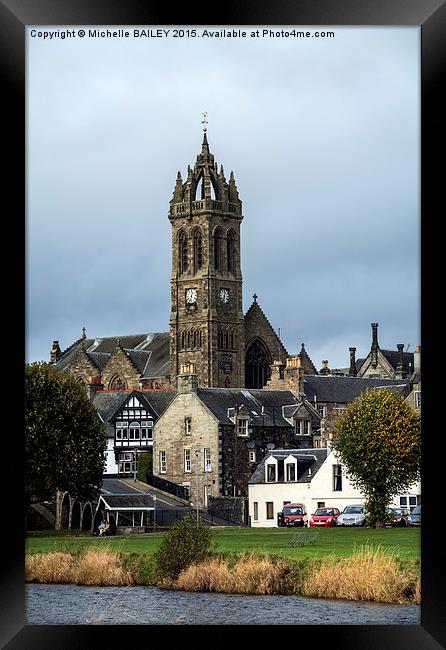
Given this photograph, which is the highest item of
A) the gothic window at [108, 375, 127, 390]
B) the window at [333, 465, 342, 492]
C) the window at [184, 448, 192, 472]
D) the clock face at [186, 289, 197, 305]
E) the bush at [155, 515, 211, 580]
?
the clock face at [186, 289, 197, 305]

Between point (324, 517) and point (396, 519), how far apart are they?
252 centimetres

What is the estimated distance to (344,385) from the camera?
4200 cm

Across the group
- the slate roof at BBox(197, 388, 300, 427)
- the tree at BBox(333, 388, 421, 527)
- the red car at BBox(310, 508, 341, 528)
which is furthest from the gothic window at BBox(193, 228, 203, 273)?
the tree at BBox(333, 388, 421, 527)

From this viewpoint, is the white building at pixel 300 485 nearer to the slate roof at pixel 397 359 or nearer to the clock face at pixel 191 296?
the slate roof at pixel 397 359

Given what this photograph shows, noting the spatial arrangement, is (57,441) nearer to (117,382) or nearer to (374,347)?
(374,347)

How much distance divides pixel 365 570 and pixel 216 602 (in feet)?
5.24

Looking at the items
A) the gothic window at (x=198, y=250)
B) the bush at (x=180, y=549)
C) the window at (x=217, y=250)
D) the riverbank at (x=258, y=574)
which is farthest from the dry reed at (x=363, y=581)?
the gothic window at (x=198, y=250)

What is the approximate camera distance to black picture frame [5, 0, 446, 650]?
8.59 metres

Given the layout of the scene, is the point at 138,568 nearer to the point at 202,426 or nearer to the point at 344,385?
the point at 202,426

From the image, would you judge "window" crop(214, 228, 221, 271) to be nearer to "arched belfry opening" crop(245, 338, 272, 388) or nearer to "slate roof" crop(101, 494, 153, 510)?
"arched belfry opening" crop(245, 338, 272, 388)

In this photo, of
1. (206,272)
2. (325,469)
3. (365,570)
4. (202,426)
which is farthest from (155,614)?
(206,272)

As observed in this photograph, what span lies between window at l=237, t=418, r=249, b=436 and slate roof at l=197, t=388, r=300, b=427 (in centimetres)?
21

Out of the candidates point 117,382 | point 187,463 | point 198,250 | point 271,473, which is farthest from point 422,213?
point 117,382

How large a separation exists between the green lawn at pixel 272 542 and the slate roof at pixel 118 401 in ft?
39.9
